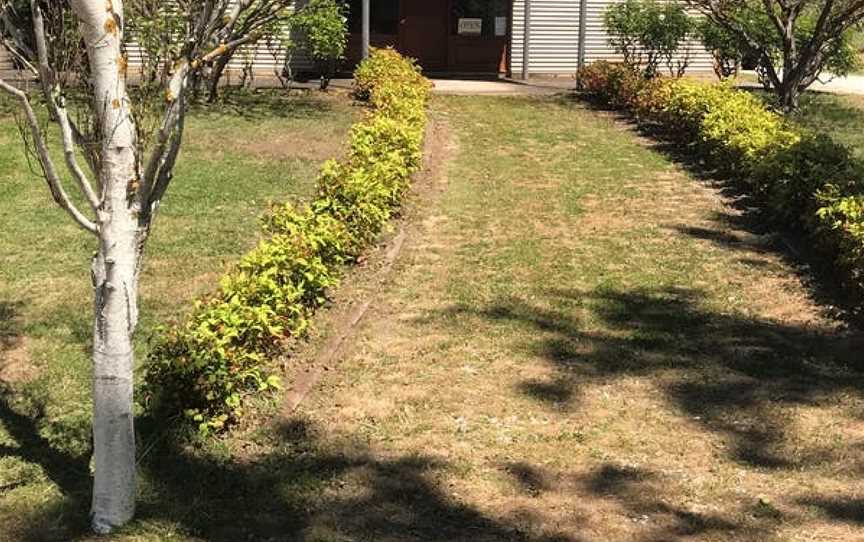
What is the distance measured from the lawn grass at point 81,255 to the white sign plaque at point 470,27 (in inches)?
336

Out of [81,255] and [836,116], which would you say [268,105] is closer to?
[81,255]

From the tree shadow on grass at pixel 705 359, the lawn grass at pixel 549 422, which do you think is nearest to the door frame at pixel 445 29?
the lawn grass at pixel 549 422

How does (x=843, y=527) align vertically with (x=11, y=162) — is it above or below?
below

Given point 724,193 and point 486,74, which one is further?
point 486,74

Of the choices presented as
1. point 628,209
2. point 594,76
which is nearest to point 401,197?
point 628,209

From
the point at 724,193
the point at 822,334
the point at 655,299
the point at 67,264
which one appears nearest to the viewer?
the point at 822,334

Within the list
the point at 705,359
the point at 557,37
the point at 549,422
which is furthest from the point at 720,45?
the point at 549,422

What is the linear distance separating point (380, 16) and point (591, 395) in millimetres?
17812

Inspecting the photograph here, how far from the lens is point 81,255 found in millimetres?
7766

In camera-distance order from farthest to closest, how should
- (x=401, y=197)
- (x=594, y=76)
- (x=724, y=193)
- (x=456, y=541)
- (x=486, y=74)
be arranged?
(x=486, y=74) < (x=594, y=76) < (x=724, y=193) < (x=401, y=197) < (x=456, y=541)

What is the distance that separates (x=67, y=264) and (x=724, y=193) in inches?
277

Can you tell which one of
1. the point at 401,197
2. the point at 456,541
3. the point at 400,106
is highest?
the point at 400,106

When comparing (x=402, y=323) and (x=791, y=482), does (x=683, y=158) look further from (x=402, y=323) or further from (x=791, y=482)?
(x=791, y=482)

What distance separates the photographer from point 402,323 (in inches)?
259
